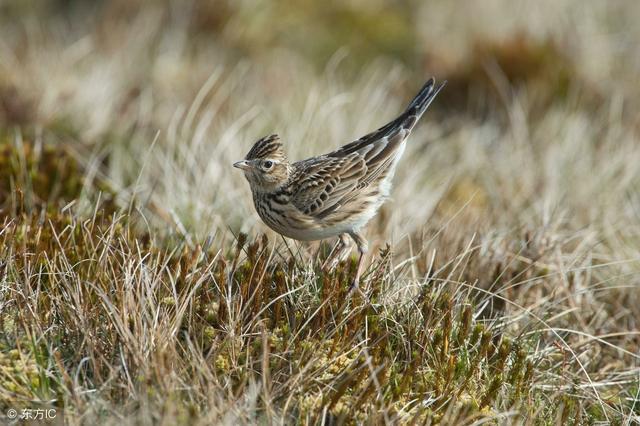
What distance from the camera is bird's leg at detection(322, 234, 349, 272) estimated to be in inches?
204

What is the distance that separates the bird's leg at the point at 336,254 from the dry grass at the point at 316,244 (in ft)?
0.44

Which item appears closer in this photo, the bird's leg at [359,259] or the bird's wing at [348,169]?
the bird's leg at [359,259]

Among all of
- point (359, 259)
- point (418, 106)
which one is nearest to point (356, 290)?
point (359, 259)

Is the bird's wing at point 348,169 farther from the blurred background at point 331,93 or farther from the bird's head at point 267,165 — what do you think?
the blurred background at point 331,93

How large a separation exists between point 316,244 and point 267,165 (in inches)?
37.9

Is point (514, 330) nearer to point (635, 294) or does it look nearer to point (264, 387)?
point (635, 294)

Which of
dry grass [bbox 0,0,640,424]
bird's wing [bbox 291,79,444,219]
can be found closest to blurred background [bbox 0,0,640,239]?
dry grass [bbox 0,0,640,424]

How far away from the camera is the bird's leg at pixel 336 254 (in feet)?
17.0

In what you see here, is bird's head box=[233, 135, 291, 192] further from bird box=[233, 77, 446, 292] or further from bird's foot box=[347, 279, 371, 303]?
bird's foot box=[347, 279, 371, 303]

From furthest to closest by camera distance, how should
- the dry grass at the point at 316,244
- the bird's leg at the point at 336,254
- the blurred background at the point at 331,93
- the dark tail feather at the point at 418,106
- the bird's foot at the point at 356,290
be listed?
the blurred background at the point at 331,93 → the dark tail feather at the point at 418,106 → the bird's leg at the point at 336,254 → the bird's foot at the point at 356,290 → the dry grass at the point at 316,244

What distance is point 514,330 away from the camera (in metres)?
5.32

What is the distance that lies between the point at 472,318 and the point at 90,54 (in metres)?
7.37

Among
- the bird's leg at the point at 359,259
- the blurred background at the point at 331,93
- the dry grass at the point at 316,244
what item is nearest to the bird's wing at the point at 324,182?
the bird's leg at the point at 359,259

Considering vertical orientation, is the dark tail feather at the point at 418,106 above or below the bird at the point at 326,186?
above
